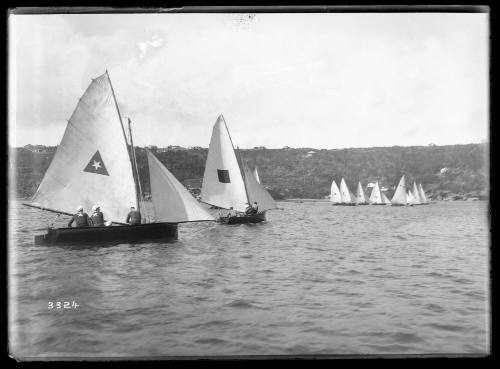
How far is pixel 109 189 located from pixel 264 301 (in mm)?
7189

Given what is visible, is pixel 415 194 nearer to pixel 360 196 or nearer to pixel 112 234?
pixel 360 196

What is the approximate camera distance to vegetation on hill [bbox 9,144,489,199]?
31.7ft

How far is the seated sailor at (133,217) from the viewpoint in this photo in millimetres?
14734

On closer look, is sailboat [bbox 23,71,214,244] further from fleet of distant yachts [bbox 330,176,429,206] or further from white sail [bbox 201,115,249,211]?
fleet of distant yachts [bbox 330,176,429,206]

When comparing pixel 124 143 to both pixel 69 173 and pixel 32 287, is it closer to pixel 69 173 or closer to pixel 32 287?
pixel 69 173

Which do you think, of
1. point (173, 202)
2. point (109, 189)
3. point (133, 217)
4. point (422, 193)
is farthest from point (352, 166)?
point (109, 189)

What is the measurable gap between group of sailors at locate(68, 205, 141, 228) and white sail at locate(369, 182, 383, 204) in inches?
279

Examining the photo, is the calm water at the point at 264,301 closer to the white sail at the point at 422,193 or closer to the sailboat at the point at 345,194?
the white sail at the point at 422,193

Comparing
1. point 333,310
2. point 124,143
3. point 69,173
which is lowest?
point 333,310

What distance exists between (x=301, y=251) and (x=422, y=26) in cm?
711

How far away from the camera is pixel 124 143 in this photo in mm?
14555

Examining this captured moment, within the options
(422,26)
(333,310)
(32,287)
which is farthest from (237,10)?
(32,287)

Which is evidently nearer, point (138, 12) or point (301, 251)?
point (138, 12)

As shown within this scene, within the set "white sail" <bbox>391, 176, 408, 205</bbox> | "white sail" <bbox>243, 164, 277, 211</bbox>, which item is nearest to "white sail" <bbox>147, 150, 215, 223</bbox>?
"white sail" <bbox>243, 164, 277, 211</bbox>
